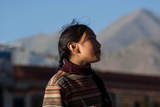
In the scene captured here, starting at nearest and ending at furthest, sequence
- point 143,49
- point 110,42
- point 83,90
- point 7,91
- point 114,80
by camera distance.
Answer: point 83,90 → point 7,91 → point 114,80 → point 143,49 → point 110,42

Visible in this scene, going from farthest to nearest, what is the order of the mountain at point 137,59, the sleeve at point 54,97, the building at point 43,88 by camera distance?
the mountain at point 137,59 → the building at point 43,88 → the sleeve at point 54,97

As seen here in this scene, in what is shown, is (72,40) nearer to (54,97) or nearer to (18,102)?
(54,97)

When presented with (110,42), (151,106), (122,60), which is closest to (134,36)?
(110,42)

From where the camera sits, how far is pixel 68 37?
3.04m

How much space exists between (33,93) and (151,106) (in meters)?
7.33

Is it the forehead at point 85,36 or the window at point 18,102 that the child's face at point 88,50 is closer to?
the forehead at point 85,36

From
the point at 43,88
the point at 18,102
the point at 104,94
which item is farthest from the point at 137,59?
the point at 104,94

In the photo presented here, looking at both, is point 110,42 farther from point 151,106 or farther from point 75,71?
point 75,71

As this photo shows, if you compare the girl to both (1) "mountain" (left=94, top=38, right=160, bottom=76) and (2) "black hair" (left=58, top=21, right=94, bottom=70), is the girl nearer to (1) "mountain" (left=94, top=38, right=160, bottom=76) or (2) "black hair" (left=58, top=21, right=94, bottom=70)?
(2) "black hair" (left=58, top=21, right=94, bottom=70)

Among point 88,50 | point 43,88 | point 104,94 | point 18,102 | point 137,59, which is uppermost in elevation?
point 88,50

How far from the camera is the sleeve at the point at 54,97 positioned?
110 inches

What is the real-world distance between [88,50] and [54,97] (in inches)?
14.7

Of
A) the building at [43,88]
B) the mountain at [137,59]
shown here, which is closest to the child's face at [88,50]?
the building at [43,88]

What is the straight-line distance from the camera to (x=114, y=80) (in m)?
24.3
